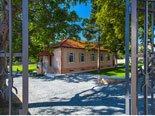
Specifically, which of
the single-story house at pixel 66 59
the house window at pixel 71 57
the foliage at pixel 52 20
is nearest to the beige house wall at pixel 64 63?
the single-story house at pixel 66 59

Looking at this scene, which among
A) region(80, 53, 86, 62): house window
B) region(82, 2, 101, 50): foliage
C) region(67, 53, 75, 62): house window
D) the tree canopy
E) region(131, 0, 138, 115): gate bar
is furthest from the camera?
region(80, 53, 86, 62): house window

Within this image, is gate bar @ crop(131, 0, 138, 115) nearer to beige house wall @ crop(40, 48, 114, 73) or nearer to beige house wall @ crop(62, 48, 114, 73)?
beige house wall @ crop(40, 48, 114, 73)

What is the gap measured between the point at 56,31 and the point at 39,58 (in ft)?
41.8

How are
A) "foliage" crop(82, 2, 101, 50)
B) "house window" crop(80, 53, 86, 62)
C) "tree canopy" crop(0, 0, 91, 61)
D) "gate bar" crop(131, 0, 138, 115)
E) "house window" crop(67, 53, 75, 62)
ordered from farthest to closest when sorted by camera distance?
1. "house window" crop(80, 53, 86, 62)
2. "house window" crop(67, 53, 75, 62)
3. "foliage" crop(82, 2, 101, 50)
4. "tree canopy" crop(0, 0, 91, 61)
5. "gate bar" crop(131, 0, 138, 115)

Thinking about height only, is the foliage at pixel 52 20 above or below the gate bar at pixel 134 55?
above

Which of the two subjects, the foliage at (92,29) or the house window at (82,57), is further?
the house window at (82,57)

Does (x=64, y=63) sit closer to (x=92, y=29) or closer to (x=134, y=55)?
(x=92, y=29)

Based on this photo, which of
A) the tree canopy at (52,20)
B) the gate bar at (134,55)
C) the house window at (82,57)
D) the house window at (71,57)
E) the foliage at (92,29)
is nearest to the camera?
the gate bar at (134,55)

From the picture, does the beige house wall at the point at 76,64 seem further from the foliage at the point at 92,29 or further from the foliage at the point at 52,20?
the foliage at the point at 52,20

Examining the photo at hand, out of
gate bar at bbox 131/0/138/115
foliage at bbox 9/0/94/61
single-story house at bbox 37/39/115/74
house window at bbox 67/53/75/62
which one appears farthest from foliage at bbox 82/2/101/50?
gate bar at bbox 131/0/138/115

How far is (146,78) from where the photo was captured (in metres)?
1.50

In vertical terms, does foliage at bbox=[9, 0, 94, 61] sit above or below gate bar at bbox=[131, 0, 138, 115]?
above

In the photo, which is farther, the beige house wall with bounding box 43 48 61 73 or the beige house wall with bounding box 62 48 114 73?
the beige house wall with bounding box 62 48 114 73

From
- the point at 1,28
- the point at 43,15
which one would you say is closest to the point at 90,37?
the point at 43,15
